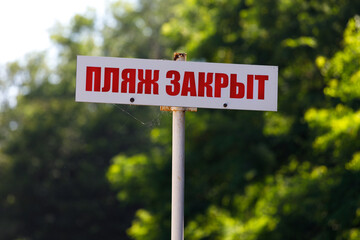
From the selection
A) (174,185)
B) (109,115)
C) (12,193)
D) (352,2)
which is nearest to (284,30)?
(352,2)

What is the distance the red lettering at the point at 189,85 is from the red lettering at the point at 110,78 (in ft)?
1.09

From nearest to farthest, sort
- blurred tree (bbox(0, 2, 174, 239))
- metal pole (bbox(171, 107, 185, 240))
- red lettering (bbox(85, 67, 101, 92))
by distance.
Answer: metal pole (bbox(171, 107, 185, 240))
red lettering (bbox(85, 67, 101, 92))
blurred tree (bbox(0, 2, 174, 239))

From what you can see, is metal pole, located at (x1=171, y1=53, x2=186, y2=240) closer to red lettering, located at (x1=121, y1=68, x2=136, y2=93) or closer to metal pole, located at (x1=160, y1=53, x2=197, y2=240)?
metal pole, located at (x1=160, y1=53, x2=197, y2=240)

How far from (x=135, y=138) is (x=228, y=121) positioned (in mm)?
17606

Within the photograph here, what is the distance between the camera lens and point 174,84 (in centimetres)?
296

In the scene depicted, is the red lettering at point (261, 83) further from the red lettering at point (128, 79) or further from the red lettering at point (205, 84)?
the red lettering at point (128, 79)

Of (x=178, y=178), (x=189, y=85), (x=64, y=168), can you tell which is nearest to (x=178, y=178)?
(x=178, y=178)

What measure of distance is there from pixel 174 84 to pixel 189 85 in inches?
3.0

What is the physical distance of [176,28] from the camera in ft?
52.2

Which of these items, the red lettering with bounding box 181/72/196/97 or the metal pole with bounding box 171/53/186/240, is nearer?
the metal pole with bounding box 171/53/186/240

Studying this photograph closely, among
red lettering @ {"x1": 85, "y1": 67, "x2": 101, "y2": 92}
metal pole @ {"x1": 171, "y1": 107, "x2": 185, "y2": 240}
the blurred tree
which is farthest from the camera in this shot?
the blurred tree

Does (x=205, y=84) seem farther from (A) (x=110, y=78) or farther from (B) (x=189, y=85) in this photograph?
(A) (x=110, y=78)

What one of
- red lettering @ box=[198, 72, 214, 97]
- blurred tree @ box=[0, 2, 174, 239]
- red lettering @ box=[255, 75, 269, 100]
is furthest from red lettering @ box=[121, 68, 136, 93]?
blurred tree @ box=[0, 2, 174, 239]

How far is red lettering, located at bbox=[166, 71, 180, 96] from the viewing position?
116 inches
